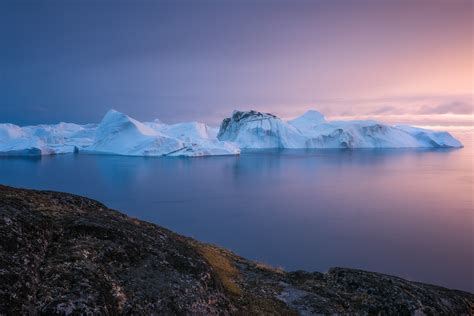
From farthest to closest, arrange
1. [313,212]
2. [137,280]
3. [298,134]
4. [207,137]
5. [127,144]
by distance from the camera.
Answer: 1. [298,134]
2. [207,137]
3. [127,144]
4. [313,212]
5. [137,280]

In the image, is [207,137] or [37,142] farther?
[207,137]

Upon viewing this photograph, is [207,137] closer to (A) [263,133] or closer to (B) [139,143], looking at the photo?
(A) [263,133]

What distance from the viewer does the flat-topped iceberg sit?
10575 cm

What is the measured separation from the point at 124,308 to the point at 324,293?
4.83 m

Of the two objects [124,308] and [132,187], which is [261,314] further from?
[132,187]

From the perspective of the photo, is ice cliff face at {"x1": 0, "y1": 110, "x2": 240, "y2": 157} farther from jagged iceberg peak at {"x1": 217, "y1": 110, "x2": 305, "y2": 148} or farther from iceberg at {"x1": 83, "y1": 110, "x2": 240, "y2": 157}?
jagged iceberg peak at {"x1": 217, "y1": 110, "x2": 305, "y2": 148}

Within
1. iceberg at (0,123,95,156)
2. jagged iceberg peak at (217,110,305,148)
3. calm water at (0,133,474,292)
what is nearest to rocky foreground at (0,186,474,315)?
calm water at (0,133,474,292)

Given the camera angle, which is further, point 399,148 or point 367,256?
point 399,148

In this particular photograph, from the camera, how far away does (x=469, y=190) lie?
159ft

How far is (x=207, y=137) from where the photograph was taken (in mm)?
141625

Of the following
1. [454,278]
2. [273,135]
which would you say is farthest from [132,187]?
[273,135]

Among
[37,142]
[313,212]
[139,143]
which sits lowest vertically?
[313,212]

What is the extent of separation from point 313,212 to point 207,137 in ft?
360

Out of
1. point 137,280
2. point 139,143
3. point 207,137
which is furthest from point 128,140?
point 137,280
